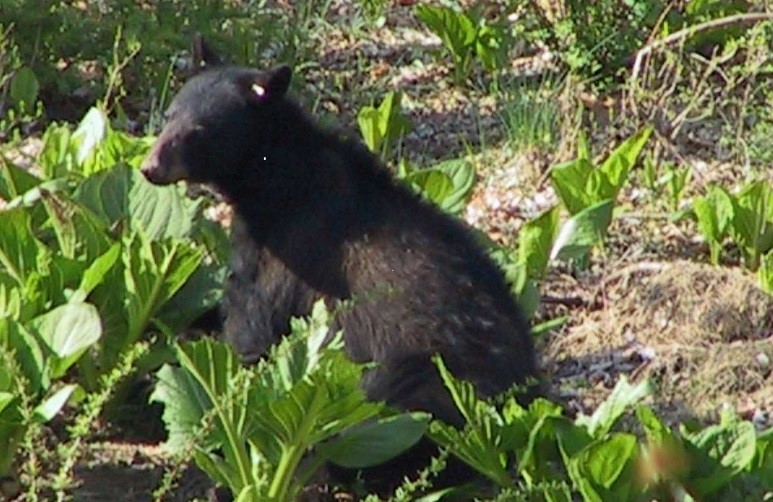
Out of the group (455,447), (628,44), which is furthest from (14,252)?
(628,44)

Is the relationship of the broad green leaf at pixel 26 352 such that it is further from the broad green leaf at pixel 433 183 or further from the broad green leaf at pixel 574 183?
the broad green leaf at pixel 574 183

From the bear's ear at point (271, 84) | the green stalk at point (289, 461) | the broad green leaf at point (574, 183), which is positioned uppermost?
the bear's ear at point (271, 84)

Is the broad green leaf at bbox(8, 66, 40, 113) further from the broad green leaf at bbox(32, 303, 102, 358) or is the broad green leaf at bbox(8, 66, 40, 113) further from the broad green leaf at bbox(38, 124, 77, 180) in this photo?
the broad green leaf at bbox(32, 303, 102, 358)

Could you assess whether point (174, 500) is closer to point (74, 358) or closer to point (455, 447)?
point (74, 358)

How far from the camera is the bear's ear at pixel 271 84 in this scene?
6945 mm

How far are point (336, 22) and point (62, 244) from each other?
187 inches

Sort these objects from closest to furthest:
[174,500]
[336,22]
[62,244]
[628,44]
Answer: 1. [174,500]
2. [62,244]
3. [628,44]
4. [336,22]

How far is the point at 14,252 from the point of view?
21.2 ft

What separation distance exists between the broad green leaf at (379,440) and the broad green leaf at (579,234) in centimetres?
217

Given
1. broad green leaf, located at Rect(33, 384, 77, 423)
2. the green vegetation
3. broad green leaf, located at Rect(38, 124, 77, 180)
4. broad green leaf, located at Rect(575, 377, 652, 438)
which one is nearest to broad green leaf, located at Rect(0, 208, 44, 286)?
the green vegetation

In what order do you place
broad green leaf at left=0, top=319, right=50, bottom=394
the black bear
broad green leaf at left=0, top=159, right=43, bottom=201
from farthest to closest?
1. broad green leaf at left=0, top=159, right=43, bottom=201
2. the black bear
3. broad green leaf at left=0, top=319, right=50, bottom=394

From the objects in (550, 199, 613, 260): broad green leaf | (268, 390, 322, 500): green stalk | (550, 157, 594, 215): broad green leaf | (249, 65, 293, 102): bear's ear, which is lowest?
(268, 390, 322, 500): green stalk

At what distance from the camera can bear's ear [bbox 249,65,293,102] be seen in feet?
22.8

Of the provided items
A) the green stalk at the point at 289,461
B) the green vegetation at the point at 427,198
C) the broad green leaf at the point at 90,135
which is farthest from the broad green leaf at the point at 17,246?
the green stalk at the point at 289,461
